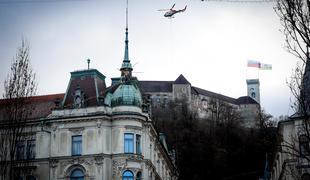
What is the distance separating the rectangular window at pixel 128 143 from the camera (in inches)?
2183

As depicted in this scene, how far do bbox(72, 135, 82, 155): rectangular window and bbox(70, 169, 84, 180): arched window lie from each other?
5.59 feet

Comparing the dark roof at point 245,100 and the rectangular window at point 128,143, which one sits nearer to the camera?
the rectangular window at point 128,143

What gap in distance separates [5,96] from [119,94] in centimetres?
1500

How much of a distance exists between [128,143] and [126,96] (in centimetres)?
461

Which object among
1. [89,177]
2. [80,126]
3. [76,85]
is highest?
[76,85]

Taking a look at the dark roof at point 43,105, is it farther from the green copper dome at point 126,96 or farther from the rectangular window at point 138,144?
the rectangular window at point 138,144

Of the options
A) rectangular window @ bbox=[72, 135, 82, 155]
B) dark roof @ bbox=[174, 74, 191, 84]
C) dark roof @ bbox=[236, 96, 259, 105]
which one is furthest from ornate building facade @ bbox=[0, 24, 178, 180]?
dark roof @ bbox=[236, 96, 259, 105]

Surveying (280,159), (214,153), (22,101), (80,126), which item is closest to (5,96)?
(22,101)

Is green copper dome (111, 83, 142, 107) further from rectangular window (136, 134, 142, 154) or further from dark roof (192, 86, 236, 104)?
dark roof (192, 86, 236, 104)

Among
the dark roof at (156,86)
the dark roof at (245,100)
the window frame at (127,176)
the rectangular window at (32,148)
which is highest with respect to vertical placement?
the dark roof at (156,86)

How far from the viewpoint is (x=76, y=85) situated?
197ft

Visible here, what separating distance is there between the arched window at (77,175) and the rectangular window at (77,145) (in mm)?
1704

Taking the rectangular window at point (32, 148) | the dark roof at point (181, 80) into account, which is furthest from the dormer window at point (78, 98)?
the dark roof at point (181, 80)

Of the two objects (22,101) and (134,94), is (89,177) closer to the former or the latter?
(134,94)
